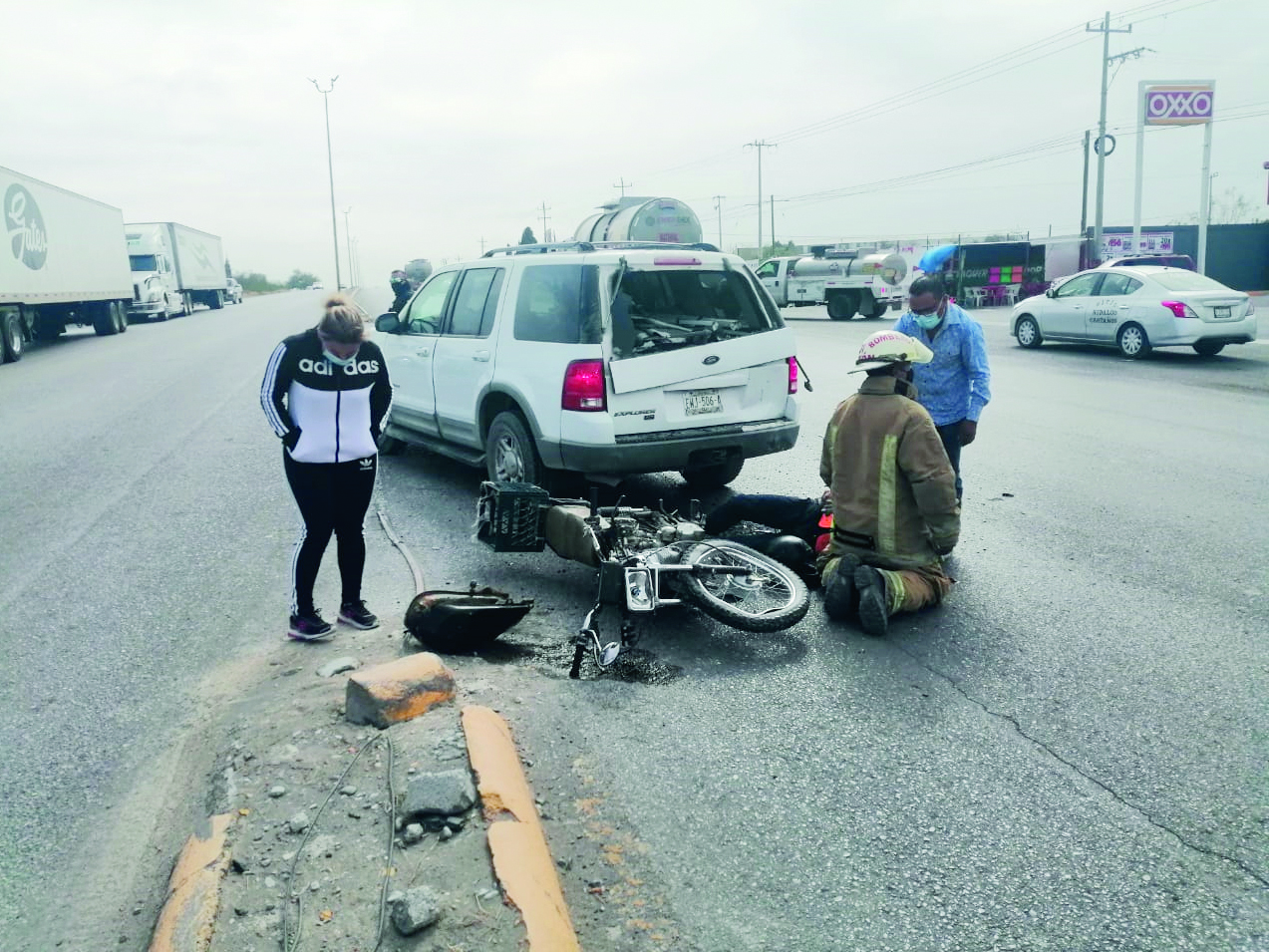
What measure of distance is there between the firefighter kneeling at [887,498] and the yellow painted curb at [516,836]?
2.10m

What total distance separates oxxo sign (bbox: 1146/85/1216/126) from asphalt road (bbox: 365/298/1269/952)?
128ft

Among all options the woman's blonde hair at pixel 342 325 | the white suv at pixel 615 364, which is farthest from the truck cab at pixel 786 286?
the woman's blonde hair at pixel 342 325

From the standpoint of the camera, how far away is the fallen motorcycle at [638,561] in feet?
16.8

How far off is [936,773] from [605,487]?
4486 mm

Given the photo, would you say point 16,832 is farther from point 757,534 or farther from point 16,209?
point 16,209

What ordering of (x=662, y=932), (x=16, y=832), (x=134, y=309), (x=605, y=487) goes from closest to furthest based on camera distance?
(x=662, y=932) < (x=16, y=832) < (x=605, y=487) < (x=134, y=309)

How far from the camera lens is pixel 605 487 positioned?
7.99m

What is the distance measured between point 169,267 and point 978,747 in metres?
44.7

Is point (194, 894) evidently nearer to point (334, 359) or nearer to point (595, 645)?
point (595, 645)

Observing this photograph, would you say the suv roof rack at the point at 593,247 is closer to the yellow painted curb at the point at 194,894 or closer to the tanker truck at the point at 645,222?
the yellow painted curb at the point at 194,894

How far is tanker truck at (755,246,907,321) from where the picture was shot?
31969 millimetres

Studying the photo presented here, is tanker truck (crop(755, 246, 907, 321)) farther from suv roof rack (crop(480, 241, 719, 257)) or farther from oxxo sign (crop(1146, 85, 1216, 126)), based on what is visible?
suv roof rack (crop(480, 241, 719, 257))

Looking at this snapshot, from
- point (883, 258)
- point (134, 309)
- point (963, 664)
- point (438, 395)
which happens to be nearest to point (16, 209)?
point (134, 309)

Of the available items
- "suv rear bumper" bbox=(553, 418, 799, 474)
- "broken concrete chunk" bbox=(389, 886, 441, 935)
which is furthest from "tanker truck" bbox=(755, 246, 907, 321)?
"broken concrete chunk" bbox=(389, 886, 441, 935)
